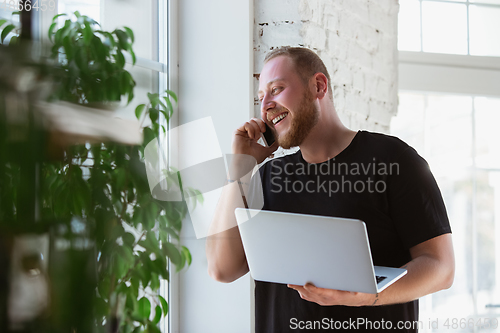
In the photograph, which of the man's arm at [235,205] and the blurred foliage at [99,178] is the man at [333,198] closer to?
the man's arm at [235,205]

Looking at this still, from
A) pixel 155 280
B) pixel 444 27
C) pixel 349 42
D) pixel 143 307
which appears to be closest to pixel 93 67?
pixel 155 280

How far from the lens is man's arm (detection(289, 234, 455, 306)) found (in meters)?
1.04

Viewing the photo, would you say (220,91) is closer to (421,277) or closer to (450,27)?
(421,277)

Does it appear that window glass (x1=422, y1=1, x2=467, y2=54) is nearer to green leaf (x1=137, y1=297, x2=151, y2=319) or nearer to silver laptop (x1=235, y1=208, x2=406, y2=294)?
silver laptop (x1=235, y1=208, x2=406, y2=294)

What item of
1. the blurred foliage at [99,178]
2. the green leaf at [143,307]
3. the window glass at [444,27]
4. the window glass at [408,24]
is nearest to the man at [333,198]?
the green leaf at [143,307]

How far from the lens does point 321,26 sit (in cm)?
160

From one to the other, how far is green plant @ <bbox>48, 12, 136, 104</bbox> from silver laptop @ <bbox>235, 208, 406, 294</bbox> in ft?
2.21

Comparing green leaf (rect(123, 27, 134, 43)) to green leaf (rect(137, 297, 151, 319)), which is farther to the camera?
green leaf (rect(137, 297, 151, 319))

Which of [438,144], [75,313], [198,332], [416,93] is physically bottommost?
[198,332]

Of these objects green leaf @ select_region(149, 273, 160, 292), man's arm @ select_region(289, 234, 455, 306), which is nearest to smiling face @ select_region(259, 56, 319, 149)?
man's arm @ select_region(289, 234, 455, 306)

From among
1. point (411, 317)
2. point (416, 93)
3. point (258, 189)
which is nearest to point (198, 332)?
point (258, 189)

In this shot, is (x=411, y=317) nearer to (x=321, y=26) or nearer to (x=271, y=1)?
(x=321, y=26)

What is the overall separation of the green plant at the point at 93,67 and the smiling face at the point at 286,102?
117 cm

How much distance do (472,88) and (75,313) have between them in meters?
2.63
